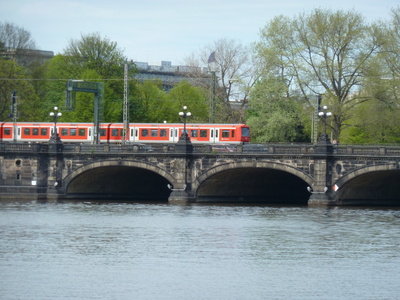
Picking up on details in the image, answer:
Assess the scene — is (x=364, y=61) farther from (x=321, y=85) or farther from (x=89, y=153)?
(x=89, y=153)

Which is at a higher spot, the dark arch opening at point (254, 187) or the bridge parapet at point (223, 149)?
the bridge parapet at point (223, 149)

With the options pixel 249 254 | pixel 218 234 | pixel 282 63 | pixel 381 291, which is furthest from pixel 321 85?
pixel 381 291

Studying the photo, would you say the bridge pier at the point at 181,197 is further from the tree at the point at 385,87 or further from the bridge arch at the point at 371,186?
the tree at the point at 385,87

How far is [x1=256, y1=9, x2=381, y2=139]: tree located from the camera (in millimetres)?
86562

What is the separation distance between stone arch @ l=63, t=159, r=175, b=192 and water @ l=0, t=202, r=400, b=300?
20.6 feet

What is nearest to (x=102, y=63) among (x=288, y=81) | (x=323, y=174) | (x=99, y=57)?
(x=99, y=57)

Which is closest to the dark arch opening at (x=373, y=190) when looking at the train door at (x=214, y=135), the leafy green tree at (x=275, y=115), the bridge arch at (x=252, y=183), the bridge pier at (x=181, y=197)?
the bridge arch at (x=252, y=183)

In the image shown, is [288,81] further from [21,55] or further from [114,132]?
[21,55]

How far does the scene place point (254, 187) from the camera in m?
79.6

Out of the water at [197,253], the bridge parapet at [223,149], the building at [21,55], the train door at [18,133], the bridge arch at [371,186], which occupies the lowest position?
the water at [197,253]

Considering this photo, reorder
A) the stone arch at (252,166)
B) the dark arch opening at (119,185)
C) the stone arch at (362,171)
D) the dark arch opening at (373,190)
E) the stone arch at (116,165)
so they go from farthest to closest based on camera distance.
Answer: the dark arch opening at (119,185), the stone arch at (116,165), the dark arch opening at (373,190), the stone arch at (252,166), the stone arch at (362,171)

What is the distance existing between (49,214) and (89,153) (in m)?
12.1

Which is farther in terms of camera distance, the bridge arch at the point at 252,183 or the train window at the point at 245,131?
the train window at the point at 245,131

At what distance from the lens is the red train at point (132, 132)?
8462 centimetres
